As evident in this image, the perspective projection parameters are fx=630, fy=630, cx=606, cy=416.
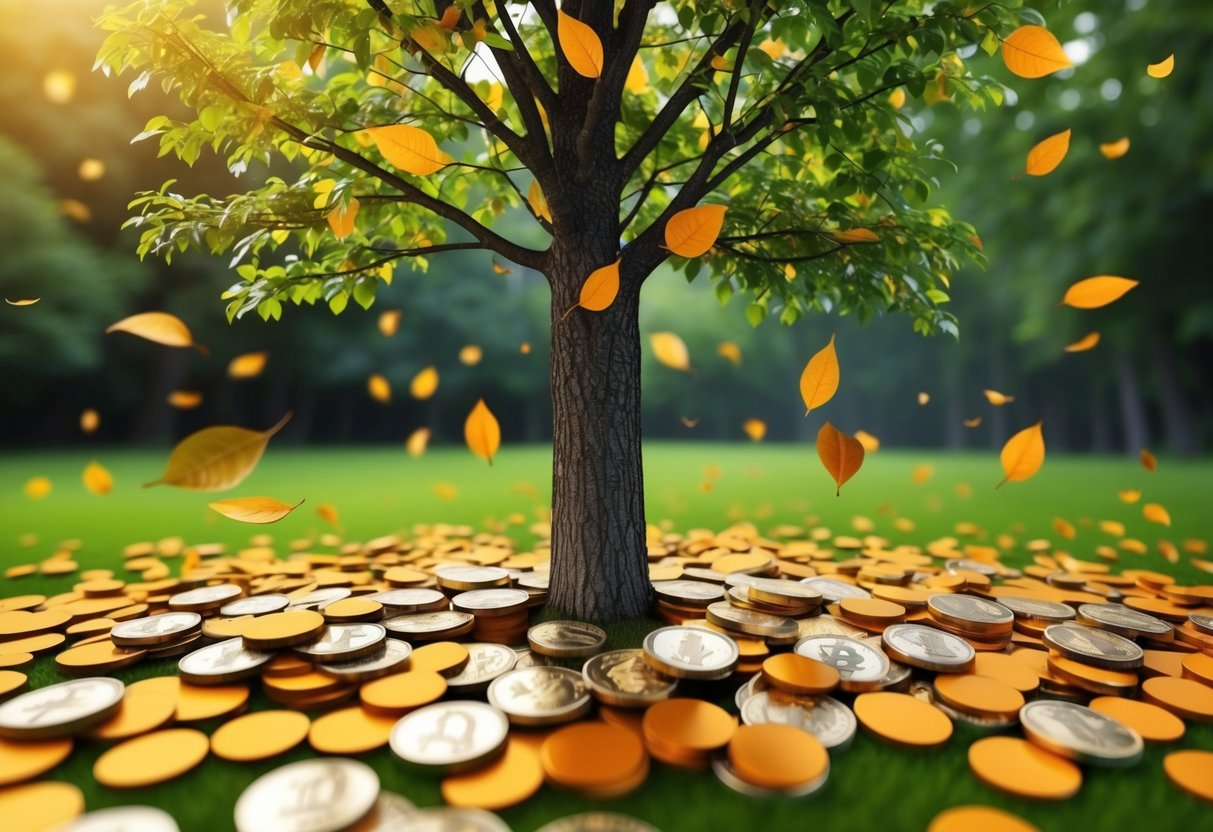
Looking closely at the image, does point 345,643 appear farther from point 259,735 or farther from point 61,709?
point 61,709

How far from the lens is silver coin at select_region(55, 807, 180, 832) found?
1.58 metres

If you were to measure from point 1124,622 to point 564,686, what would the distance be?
8.77 feet

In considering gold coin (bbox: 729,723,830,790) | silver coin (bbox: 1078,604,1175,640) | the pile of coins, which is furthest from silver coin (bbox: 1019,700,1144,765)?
silver coin (bbox: 1078,604,1175,640)

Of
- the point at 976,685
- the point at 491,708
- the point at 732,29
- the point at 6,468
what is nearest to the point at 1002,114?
the point at 732,29

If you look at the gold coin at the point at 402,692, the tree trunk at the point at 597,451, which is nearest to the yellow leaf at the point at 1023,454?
the tree trunk at the point at 597,451

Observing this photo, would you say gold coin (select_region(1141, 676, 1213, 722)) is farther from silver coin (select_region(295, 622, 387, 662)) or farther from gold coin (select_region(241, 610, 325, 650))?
gold coin (select_region(241, 610, 325, 650))

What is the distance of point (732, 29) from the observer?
2.82 m

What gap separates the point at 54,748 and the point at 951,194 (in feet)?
65.8

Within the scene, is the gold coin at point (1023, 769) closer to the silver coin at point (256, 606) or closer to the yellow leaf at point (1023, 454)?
the yellow leaf at point (1023, 454)

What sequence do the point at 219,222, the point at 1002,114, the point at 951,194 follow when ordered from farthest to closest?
the point at 951,194, the point at 1002,114, the point at 219,222

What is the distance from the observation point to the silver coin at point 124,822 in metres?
1.58

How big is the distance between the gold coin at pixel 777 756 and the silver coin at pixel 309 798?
1050mm

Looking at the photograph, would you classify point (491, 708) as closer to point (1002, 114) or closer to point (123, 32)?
point (123, 32)

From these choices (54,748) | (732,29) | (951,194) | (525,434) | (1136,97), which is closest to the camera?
(54,748)
